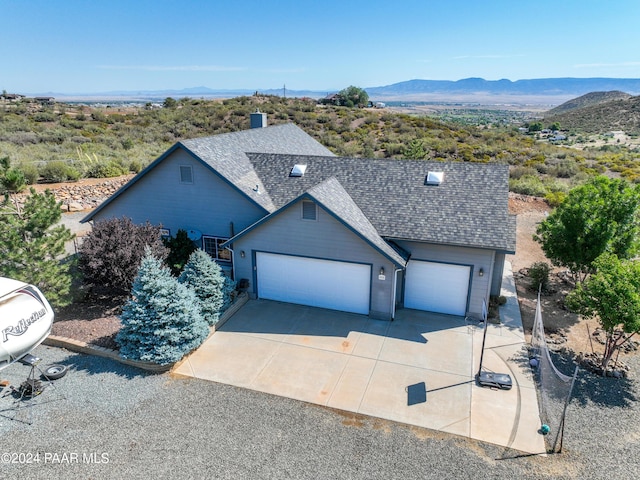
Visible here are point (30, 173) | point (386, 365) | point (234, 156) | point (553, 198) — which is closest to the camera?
point (386, 365)

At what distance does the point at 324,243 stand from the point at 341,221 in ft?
3.94

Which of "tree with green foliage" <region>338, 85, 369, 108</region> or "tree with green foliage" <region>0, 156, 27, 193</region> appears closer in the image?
"tree with green foliage" <region>0, 156, 27, 193</region>

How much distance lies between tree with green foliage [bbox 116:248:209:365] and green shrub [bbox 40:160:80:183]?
25.1 m

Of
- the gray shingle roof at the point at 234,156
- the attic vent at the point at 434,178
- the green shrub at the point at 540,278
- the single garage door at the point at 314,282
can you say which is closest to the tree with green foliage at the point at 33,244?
the gray shingle roof at the point at 234,156

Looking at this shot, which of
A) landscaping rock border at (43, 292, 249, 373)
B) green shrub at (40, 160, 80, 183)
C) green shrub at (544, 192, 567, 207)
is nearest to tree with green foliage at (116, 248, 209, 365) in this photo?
landscaping rock border at (43, 292, 249, 373)

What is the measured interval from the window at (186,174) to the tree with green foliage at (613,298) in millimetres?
14356

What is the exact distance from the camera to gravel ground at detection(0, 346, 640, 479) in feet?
28.0

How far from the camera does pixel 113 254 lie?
45.9 ft

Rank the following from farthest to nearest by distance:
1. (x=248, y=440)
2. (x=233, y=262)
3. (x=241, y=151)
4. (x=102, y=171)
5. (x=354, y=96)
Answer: (x=354, y=96)
(x=102, y=171)
(x=241, y=151)
(x=233, y=262)
(x=248, y=440)

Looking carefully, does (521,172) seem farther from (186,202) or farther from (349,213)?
(186,202)

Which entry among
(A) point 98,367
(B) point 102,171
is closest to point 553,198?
(A) point 98,367

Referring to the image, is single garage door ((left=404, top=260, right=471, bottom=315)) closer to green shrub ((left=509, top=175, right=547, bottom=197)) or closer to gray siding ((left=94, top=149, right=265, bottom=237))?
gray siding ((left=94, top=149, right=265, bottom=237))

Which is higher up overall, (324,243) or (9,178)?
(9,178)

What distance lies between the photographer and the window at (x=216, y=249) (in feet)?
58.4
